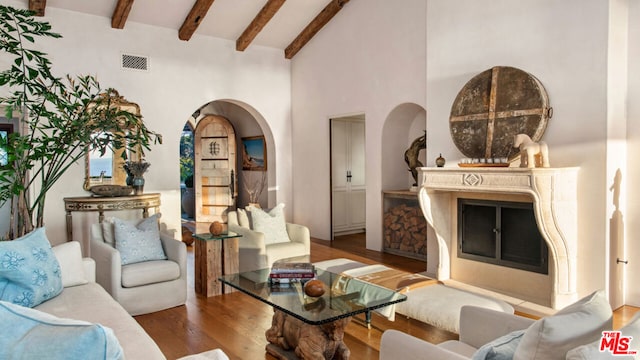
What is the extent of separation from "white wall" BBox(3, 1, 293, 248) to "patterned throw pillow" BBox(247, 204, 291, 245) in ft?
7.71

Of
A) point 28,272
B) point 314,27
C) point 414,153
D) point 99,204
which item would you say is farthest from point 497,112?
point 99,204

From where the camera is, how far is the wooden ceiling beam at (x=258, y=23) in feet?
22.5

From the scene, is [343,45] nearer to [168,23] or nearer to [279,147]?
[279,147]

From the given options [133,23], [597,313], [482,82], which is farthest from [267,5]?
[597,313]

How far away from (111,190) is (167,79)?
194cm

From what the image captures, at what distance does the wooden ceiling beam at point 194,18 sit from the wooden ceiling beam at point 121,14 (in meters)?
0.83

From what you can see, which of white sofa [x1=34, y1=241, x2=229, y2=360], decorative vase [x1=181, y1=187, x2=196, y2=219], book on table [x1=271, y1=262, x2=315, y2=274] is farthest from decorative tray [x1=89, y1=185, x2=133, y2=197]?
decorative vase [x1=181, y1=187, x2=196, y2=219]

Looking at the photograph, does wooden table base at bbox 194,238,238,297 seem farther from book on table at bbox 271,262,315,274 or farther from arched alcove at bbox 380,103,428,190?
arched alcove at bbox 380,103,428,190

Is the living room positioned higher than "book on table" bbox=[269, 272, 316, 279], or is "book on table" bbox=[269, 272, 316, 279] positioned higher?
the living room

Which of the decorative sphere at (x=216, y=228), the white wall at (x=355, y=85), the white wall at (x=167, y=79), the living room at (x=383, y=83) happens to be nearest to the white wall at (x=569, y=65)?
the living room at (x=383, y=83)

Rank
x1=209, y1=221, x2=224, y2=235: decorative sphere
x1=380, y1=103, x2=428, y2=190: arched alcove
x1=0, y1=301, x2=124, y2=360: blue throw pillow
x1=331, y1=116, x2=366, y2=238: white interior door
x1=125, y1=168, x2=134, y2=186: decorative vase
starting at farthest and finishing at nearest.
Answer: x1=331, y1=116, x2=366, y2=238: white interior door < x1=380, y1=103, x2=428, y2=190: arched alcove < x1=125, y1=168, x2=134, y2=186: decorative vase < x1=209, y1=221, x2=224, y2=235: decorative sphere < x1=0, y1=301, x2=124, y2=360: blue throw pillow

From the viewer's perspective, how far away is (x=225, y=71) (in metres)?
7.67

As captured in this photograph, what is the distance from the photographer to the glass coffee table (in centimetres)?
276

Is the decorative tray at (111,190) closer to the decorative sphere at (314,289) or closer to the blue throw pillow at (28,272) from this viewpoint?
the blue throw pillow at (28,272)
